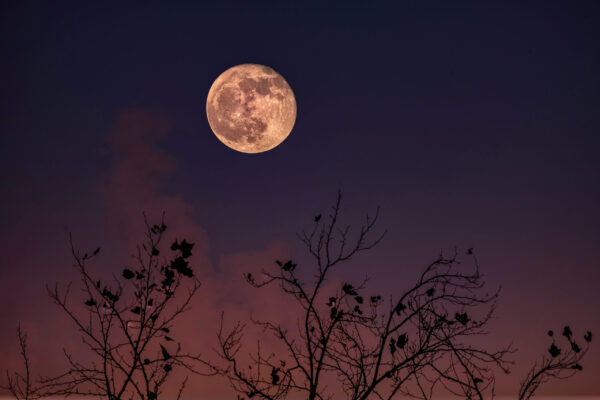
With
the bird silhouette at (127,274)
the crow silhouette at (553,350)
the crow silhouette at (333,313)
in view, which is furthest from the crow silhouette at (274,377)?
the crow silhouette at (553,350)

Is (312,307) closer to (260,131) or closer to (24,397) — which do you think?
(24,397)

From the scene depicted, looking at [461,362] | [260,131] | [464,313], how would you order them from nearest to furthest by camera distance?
[461,362] < [464,313] < [260,131]

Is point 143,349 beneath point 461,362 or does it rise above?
above

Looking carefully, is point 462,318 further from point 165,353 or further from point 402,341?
point 165,353

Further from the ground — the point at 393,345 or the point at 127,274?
the point at 127,274

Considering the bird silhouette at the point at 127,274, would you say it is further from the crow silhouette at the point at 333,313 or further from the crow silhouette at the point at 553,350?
the crow silhouette at the point at 553,350

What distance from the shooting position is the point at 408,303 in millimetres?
8812

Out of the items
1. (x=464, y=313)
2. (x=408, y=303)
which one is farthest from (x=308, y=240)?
(x=464, y=313)

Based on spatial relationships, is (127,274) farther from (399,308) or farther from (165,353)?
(399,308)

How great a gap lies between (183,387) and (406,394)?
3.51 meters

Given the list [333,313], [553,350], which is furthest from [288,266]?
[553,350]

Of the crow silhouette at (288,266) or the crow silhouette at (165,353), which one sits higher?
the crow silhouette at (288,266)

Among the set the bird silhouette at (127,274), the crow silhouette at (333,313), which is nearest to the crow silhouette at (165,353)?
the bird silhouette at (127,274)

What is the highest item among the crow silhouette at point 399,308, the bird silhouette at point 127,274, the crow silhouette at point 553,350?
the bird silhouette at point 127,274
